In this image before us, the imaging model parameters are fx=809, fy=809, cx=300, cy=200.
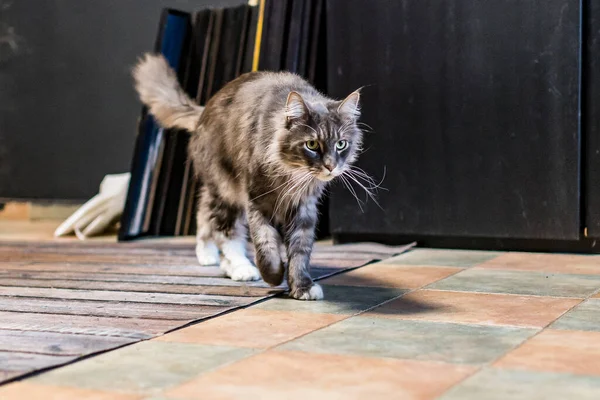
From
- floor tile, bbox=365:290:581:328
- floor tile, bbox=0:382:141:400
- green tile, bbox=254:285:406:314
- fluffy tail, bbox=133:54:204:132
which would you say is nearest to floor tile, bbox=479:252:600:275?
floor tile, bbox=365:290:581:328

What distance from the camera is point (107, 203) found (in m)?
4.84

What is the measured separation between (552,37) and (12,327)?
8.32ft

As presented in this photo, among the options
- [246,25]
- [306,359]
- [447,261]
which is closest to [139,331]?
[306,359]

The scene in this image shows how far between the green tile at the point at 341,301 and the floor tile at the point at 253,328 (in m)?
0.07

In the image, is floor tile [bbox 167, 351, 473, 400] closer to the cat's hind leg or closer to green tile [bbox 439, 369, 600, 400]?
green tile [bbox 439, 369, 600, 400]

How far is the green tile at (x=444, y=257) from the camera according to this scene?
3527mm

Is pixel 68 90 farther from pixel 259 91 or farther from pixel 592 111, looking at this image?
pixel 592 111

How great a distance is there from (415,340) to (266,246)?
818 millimetres

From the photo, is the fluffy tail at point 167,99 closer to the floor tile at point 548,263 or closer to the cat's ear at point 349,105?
the cat's ear at point 349,105

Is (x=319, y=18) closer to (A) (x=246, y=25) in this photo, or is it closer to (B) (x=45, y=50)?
(A) (x=246, y=25)

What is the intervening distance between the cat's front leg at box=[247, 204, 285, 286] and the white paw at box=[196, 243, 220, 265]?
71 centimetres

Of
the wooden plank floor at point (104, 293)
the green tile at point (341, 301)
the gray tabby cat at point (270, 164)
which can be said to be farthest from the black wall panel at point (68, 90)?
the green tile at point (341, 301)

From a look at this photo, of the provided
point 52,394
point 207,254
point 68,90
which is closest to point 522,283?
point 207,254

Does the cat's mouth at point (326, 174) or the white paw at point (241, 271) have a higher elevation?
the cat's mouth at point (326, 174)
